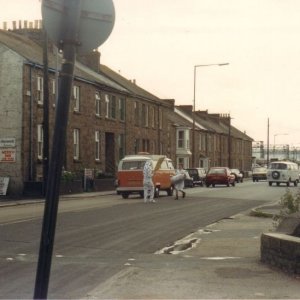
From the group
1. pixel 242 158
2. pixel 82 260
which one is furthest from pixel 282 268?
pixel 242 158

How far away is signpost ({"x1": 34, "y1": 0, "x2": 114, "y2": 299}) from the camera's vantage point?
3.78 metres

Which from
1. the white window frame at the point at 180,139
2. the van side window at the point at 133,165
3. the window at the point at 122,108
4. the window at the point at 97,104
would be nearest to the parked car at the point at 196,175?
the window at the point at 122,108

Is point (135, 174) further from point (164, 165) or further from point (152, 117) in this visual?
point (152, 117)

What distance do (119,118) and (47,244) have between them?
137 ft

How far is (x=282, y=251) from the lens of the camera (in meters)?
8.20

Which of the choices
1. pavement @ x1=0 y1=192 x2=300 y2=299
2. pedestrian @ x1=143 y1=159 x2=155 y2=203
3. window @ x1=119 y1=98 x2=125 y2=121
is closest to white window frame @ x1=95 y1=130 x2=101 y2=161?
window @ x1=119 y1=98 x2=125 y2=121

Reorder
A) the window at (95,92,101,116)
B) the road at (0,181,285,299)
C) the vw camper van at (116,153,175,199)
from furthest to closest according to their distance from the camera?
the window at (95,92,101,116) → the vw camper van at (116,153,175,199) → the road at (0,181,285,299)

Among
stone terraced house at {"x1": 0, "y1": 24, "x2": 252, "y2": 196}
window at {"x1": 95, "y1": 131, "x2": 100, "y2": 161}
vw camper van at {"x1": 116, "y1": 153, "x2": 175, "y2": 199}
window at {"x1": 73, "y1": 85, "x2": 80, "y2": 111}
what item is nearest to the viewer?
vw camper van at {"x1": 116, "y1": 153, "x2": 175, "y2": 199}

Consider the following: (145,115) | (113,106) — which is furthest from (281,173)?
(113,106)

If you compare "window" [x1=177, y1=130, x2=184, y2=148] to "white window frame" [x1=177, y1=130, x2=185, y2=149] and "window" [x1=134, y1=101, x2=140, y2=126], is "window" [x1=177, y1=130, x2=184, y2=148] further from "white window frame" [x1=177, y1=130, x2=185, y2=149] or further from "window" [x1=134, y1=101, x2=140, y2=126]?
"window" [x1=134, y1=101, x2=140, y2=126]

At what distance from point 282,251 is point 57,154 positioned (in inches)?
204

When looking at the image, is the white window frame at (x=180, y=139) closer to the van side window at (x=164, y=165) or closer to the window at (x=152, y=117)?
the window at (x=152, y=117)

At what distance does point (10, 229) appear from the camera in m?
14.4

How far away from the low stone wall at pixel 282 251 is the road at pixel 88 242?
193cm
